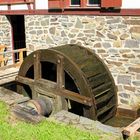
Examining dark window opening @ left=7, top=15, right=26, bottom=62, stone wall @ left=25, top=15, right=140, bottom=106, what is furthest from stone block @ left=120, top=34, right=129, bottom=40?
dark window opening @ left=7, top=15, right=26, bottom=62

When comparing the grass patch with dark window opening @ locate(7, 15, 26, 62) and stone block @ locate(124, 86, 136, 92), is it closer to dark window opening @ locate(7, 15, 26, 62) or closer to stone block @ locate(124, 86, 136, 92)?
stone block @ locate(124, 86, 136, 92)

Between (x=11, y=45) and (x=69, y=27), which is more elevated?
(x=69, y=27)

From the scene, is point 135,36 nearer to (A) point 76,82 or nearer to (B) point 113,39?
(B) point 113,39

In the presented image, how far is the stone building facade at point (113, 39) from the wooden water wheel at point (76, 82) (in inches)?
8.9

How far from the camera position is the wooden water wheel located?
6.92 meters

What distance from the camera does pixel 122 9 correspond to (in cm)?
712

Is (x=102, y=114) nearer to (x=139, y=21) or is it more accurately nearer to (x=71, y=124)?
(x=71, y=124)

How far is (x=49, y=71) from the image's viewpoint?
8844 millimetres

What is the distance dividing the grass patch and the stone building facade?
7.98ft

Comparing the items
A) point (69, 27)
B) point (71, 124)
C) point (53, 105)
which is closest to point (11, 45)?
point (69, 27)

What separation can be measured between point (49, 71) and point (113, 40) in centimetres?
228

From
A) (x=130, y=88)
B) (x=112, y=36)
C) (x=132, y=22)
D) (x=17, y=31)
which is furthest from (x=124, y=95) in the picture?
(x=17, y=31)

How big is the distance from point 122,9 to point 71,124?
A: 9.91ft

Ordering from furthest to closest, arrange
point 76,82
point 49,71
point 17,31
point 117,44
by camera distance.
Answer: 1. point 17,31
2. point 49,71
3. point 117,44
4. point 76,82
